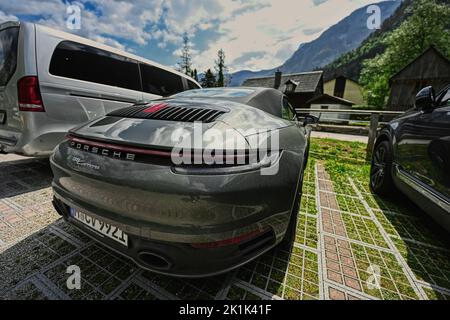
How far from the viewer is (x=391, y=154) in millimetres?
2600

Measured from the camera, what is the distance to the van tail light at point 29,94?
239cm

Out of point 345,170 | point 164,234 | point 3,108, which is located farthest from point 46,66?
point 345,170

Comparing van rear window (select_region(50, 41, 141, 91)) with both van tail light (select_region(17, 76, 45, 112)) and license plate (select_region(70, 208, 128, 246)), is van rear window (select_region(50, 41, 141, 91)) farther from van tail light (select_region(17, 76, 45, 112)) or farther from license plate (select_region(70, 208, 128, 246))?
license plate (select_region(70, 208, 128, 246))

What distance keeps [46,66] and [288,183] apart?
3.10 meters

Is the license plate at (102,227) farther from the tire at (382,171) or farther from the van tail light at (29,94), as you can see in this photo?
the tire at (382,171)

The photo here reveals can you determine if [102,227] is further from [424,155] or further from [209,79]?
[209,79]

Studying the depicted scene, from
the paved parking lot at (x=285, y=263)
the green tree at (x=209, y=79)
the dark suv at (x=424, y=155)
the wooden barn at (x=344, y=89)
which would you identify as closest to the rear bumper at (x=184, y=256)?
the paved parking lot at (x=285, y=263)

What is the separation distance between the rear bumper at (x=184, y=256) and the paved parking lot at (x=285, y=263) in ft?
0.92

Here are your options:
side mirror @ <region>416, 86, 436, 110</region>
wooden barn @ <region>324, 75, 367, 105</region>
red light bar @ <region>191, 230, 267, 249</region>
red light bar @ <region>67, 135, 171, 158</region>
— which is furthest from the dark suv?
wooden barn @ <region>324, 75, 367, 105</region>

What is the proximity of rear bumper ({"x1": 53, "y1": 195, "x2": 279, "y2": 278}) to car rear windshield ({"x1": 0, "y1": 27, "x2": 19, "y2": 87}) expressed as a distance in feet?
8.56

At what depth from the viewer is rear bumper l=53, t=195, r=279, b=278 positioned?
1044 mm

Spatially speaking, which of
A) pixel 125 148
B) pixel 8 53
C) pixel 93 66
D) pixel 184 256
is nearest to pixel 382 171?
pixel 184 256

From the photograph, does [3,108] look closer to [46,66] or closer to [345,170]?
[46,66]

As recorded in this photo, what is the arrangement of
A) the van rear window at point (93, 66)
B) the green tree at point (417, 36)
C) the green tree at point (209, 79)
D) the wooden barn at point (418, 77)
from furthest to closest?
the green tree at point (209, 79) < the green tree at point (417, 36) < the wooden barn at point (418, 77) < the van rear window at point (93, 66)
